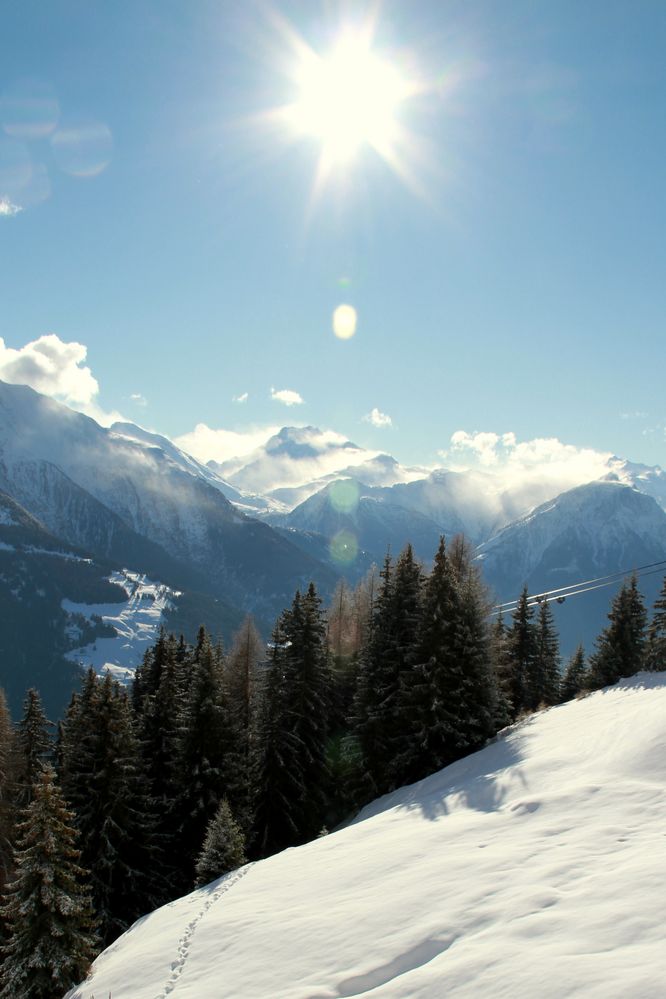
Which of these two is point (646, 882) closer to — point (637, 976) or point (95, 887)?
point (637, 976)

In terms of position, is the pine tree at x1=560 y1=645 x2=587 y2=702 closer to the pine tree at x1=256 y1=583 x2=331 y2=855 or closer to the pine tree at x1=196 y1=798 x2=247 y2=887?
the pine tree at x1=256 y1=583 x2=331 y2=855

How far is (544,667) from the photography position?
1870 inches

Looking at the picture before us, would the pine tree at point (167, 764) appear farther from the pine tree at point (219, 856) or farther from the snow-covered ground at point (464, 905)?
the snow-covered ground at point (464, 905)

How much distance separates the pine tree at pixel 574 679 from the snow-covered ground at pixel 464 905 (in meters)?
32.5

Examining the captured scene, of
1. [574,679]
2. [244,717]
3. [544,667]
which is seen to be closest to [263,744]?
[244,717]

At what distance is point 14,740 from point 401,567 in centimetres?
2563

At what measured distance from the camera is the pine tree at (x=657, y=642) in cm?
3631

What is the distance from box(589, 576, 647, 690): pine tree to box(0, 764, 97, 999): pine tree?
38.6m

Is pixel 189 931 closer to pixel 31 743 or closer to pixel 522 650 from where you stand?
pixel 31 743

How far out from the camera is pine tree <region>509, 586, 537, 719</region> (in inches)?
1741


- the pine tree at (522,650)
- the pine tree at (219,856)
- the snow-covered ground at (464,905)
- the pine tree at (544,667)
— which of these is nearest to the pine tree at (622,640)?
the pine tree at (544,667)

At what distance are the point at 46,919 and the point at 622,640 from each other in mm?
41112

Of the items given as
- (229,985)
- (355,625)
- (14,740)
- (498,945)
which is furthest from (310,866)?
(355,625)

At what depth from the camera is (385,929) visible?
10219 mm
